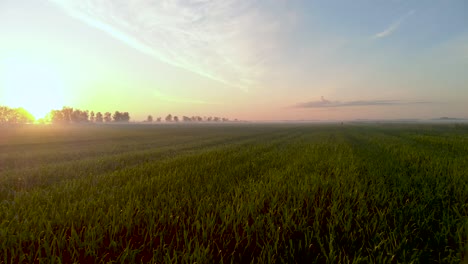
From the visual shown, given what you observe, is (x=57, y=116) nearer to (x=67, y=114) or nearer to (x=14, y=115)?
(x=67, y=114)

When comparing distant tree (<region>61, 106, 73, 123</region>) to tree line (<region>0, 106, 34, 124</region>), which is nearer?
tree line (<region>0, 106, 34, 124</region>)

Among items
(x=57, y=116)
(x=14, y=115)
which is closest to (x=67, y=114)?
(x=57, y=116)

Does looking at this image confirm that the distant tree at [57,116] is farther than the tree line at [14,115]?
Yes

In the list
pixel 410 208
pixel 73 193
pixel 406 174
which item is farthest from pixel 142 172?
pixel 406 174

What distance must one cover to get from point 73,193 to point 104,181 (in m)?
1.44

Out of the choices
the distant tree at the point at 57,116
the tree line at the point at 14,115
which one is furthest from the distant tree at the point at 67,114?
the tree line at the point at 14,115

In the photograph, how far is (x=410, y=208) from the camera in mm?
4598

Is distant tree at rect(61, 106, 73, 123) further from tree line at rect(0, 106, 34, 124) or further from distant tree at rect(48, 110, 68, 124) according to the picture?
tree line at rect(0, 106, 34, 124)

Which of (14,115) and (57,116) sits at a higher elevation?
(57,116)

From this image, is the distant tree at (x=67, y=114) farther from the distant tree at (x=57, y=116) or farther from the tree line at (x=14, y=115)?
the tree line at (x=14, y=115)

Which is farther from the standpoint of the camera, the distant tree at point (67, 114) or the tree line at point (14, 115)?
the distant tree at point (67, 114)

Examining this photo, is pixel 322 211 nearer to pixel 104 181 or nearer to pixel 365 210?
pixel 365 210

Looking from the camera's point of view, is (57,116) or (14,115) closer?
(14,115)

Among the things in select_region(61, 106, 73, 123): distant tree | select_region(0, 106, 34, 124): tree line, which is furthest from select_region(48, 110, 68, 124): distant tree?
select_region(0, 106, 34, 124): tree line
